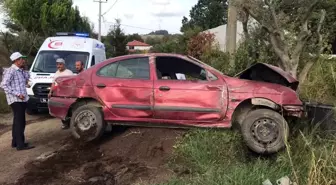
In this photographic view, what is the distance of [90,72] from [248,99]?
2.85 metres

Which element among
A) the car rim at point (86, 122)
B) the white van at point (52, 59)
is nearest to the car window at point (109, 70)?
the car rim at point (86, 122)

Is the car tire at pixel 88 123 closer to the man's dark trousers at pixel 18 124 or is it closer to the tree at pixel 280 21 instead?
the man's dark trousers at pixel 18 124

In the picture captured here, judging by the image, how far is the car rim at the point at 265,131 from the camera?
655 centimetres

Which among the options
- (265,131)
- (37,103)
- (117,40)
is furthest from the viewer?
(117,40)

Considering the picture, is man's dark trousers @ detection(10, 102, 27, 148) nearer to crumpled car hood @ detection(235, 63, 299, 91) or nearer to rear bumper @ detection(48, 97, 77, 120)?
rear bumper @ detection(48, 97, 77, 120)

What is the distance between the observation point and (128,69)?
295 inches

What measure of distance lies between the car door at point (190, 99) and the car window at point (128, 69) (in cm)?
33

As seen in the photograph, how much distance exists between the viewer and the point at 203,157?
6.09 m

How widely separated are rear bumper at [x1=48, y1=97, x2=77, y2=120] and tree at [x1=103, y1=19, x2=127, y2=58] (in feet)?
133

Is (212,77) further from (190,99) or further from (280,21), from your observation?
(280,21)

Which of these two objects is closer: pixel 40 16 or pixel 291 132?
pixel 291 132

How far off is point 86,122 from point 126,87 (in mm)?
964

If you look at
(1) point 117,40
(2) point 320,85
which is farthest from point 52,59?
(1) point 117,40


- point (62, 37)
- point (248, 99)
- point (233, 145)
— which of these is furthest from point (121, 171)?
point (62, 37)
